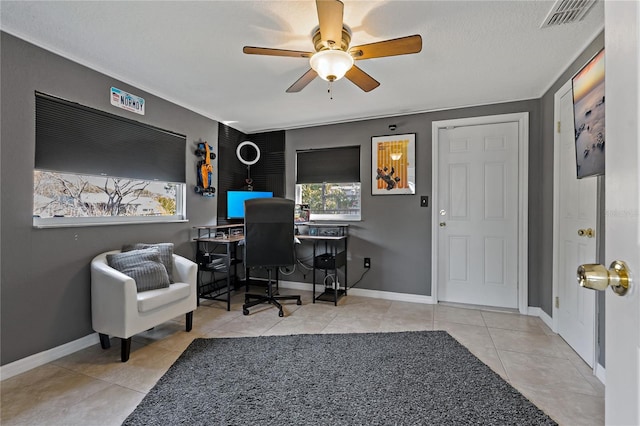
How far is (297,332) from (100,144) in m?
2.46

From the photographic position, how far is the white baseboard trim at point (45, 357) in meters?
2.05

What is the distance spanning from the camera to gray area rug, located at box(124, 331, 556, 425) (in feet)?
5.39

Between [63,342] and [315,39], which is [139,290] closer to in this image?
[63,342]

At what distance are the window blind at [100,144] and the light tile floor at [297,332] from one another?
1.54 meters

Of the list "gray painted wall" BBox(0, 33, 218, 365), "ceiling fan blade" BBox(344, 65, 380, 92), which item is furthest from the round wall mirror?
"ceiling fan blade" BBox(344, 65, 380, 92)

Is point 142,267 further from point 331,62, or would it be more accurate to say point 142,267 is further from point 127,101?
point 331,62

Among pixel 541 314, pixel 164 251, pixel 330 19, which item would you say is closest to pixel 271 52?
pixel 330 19

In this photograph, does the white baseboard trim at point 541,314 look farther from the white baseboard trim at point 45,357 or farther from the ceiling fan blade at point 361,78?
the white baseboard trim at point 45,357

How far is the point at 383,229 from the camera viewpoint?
3.90m

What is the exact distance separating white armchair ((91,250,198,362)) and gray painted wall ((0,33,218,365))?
15cm

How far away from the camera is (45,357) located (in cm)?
226

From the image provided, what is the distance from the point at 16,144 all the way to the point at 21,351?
147cm

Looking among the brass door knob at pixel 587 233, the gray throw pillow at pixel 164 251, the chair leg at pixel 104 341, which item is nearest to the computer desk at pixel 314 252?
the gray throw pillow at pixel 164 251

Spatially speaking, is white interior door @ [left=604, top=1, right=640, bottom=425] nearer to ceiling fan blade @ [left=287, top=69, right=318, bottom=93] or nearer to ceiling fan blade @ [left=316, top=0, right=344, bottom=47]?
ceiling fan blade @ [left=316, top=0, right=344, bottom=47]
